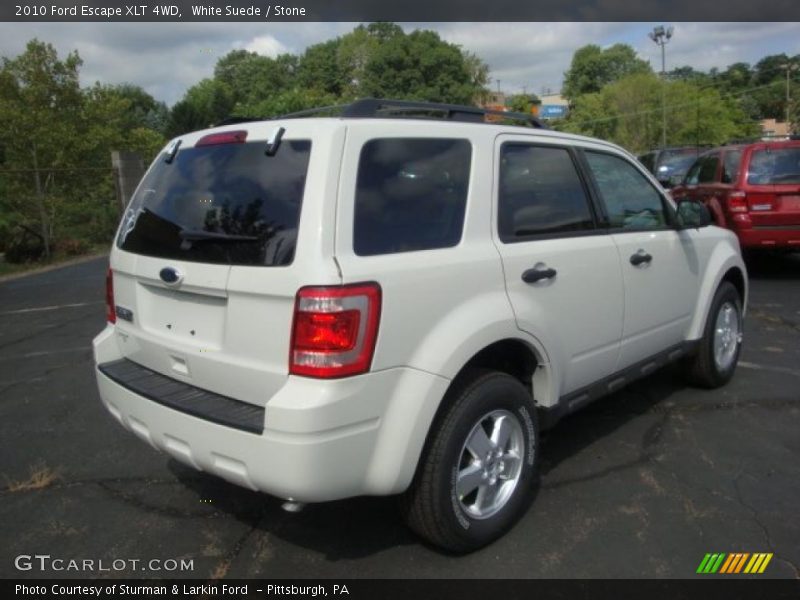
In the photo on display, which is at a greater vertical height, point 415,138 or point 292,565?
point 415,138

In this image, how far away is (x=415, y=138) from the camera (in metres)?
2.79

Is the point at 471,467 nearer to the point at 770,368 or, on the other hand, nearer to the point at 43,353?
the point at 770,368

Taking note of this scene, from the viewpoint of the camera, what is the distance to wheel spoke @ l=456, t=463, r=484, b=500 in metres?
2.81

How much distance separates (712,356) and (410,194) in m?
2.99

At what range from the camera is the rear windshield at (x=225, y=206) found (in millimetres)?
A: 2533

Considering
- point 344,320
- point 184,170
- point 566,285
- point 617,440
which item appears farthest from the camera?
point 617,440

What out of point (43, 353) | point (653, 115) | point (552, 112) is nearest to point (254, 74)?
point (552, 112)

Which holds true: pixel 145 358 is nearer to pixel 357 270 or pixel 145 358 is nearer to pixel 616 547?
pixel 357 270

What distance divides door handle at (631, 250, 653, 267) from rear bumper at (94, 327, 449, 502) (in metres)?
1.69

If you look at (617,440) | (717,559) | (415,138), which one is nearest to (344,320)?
(415,138)

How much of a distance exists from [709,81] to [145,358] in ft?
312

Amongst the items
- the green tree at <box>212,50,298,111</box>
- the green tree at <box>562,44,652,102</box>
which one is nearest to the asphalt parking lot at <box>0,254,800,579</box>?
the green tree at <box>212,50,298,111</box>

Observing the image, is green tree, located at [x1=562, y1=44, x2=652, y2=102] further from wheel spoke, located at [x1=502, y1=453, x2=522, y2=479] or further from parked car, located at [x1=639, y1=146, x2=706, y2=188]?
wheel spoke, located at [x1=502, y1=453, x2=522, y2=479]

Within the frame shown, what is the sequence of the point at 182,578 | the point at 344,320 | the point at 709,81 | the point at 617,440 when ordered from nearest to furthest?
the point at 344,320, the point at 182,578, the point at 617,440, the point at 709,81
